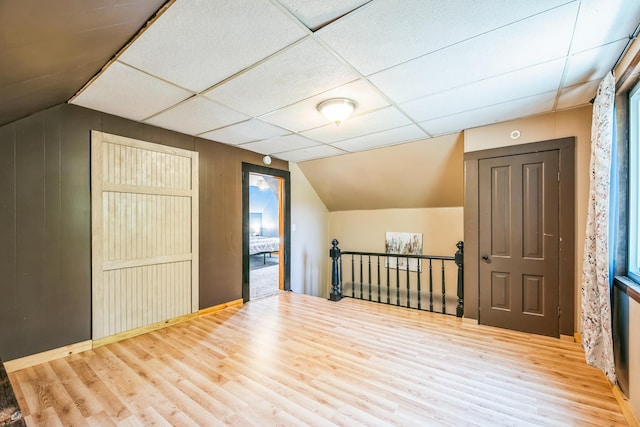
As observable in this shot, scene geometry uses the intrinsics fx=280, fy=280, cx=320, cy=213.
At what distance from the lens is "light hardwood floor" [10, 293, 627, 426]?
188 centimetres

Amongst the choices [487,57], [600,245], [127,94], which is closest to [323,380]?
[600,245]

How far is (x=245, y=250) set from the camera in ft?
14.4

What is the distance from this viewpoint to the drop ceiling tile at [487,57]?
162 cm

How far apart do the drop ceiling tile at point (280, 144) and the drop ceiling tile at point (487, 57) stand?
168 cm

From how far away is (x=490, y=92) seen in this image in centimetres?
248

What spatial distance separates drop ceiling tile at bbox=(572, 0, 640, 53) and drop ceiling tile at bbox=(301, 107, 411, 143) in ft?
4.66

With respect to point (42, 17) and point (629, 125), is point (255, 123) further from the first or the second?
point (629, 125)

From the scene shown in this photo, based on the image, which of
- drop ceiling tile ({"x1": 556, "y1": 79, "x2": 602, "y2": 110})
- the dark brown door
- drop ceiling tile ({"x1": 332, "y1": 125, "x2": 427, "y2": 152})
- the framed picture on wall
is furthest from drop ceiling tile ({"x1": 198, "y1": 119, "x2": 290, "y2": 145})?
the framed picture on wall

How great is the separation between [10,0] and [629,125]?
3.66 metres

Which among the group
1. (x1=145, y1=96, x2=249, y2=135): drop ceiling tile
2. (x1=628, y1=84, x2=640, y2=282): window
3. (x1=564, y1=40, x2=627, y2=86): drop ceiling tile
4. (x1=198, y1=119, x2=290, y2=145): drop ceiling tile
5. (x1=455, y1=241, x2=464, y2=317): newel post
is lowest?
(x1=455, y1=241, x2=464, y2=317): newel post

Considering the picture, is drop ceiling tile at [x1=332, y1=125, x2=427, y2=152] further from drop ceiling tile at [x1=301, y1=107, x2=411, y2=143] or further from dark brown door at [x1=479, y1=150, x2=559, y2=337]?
dark brown door at [x1=479, y1=150, x2=559, y2=337]

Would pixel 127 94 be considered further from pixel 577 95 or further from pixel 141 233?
pixel 577 95

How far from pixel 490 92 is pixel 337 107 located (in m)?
1.36

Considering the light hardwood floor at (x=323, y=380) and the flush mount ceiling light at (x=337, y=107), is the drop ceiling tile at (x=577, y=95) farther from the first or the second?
the light hardwood floor at (x=323, y=380)
